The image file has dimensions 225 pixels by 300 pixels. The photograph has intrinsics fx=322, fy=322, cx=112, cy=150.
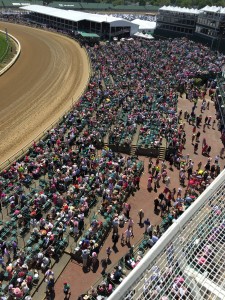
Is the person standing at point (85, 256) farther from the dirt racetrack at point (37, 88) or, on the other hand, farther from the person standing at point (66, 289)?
the dirt racetrack at point (37, 88)

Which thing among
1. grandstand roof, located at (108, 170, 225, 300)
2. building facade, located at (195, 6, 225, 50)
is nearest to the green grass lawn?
building facade, located at (195, 6, 225, 50)

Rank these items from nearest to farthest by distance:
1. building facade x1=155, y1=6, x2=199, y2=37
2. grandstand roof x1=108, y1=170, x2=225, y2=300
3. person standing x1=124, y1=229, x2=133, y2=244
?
grandstand roof x1=108, y1=170, x2=225, y2=300, person standing x1=124, y1=229, x2=133, y2=244, building facade x1=155, y1=6, x2=199, y2=37

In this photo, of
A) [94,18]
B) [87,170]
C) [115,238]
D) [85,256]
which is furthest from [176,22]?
[85,256]

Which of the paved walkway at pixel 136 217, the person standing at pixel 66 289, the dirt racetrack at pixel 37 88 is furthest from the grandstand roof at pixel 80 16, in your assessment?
the person standing at pixel 66 289

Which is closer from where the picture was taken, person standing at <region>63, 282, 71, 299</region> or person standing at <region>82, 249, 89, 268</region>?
person standing at <region>63, 282, 71, 299</region>

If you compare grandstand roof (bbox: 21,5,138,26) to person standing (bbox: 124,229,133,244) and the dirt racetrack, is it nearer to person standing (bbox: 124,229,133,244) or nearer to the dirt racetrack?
the dirt racetrack

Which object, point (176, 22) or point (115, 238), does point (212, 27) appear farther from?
point (115, 238)

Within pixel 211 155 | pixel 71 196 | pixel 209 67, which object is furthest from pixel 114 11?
pixel 71 196
